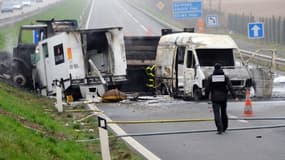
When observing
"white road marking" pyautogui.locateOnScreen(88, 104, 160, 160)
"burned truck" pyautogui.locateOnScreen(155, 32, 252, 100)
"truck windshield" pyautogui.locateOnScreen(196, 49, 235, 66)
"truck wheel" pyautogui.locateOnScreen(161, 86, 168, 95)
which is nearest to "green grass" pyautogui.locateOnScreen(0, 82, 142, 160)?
"white road marking" pyautogui.locateOnScreen(88, 104, 160, 160)

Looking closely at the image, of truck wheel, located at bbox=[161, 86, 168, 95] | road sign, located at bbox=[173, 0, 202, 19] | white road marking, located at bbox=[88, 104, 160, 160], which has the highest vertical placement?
road sign, located at bbox=[173, 0, 202, 19]

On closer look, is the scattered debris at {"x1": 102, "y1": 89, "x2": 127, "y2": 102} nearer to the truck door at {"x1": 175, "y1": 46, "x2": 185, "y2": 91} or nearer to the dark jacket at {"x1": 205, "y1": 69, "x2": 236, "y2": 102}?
the truck door at {"x1": 175, "y1": 46, "x2": 185, "y2": 91}

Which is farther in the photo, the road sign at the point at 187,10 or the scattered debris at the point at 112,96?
the road sign at the point at 187,10

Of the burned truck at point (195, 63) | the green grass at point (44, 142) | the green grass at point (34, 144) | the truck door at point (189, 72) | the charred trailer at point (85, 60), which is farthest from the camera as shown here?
the charred trailer at point (85, 60)

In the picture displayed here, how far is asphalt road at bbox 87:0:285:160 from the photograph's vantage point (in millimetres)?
12391

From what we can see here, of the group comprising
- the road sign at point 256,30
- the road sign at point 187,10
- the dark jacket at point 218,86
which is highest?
the road sign at point 187,10

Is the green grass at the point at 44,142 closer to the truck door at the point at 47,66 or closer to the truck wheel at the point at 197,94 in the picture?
the truck wheel at the point at 197,94

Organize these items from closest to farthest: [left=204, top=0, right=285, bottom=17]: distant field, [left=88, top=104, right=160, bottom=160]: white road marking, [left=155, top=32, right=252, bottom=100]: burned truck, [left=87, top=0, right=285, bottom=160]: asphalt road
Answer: [left=88, top=104, right=160, bottom=160]: white road marking → [left=87, top=0, right=285, bottom=160]: asphalt road → [left=155, top=32, right=252, bottom=100]: burned truck → [left=204, top=0, right=285, bottom=17]: distant field

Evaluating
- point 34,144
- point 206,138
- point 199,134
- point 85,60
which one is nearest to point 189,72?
point 85,60

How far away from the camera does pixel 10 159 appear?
27.9ft

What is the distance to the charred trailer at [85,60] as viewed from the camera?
85.5ft

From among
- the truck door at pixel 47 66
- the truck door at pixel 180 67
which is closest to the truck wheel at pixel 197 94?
the truck door at pixel 180 67

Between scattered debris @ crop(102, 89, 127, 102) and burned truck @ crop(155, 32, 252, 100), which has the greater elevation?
burned truck @ crop(155, 32, 252, 100)

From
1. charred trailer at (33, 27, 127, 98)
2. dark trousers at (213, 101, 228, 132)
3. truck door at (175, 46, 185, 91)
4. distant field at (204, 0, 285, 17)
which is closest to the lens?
dark trousers at (213, 101, 228, 132)
